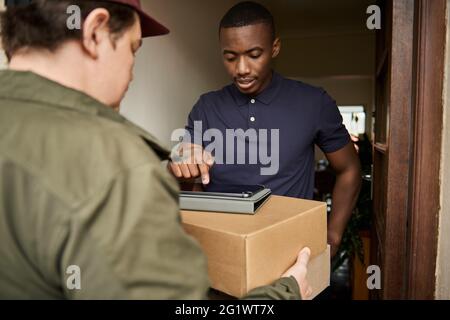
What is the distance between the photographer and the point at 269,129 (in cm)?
152

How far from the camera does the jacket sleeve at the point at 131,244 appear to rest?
454 millimetres

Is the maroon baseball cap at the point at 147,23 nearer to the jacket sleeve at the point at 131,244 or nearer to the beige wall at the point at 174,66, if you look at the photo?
the jacket sleeve at the point at 131,244

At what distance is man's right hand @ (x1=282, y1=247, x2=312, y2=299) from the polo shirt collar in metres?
0.83

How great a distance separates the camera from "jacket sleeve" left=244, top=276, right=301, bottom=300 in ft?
2.20

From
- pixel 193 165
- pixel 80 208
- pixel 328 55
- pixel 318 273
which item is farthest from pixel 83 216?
pixel 328 55

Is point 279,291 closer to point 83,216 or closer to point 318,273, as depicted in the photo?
point 318,273

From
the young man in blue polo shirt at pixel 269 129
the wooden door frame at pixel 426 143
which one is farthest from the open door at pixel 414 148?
the young man in blue polo shirt at pixel 269 129

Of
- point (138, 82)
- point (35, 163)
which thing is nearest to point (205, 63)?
point (138, 82)

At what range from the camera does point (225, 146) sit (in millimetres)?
1525

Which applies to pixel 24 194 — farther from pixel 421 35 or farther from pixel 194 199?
pixel 421 35

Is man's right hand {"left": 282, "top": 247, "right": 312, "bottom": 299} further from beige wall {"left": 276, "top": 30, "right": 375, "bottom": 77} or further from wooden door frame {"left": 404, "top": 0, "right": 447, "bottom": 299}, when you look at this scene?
beige wall {"left": 276, "top": 30, "right": 375, "bottom": 77}

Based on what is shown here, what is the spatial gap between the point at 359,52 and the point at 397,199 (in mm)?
4418

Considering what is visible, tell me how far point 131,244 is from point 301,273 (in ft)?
1.41
